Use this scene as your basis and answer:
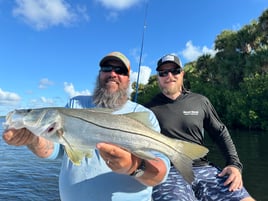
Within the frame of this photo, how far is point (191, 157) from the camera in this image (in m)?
2.51

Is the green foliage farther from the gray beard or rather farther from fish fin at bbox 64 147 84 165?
fish fin at bbox 64 147 84 165

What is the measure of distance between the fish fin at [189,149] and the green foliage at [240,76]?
33.6m

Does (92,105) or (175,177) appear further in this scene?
(175,177)

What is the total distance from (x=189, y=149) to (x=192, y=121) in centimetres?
197

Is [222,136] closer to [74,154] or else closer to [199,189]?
[199,189]

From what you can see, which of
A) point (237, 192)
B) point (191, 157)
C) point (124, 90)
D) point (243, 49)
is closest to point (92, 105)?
→ point (124, 90)

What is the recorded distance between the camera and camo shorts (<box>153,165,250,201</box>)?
143 inches

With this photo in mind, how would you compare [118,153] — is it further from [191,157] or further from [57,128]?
[191,157]

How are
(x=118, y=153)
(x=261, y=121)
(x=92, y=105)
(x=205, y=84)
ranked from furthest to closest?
1. (x=205, y=84)
2. (x=261, y=121)
3. (x=92, y=105)
4. (x=118, y=153)

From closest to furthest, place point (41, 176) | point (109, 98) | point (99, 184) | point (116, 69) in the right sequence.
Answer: point (99, 184)
point (109, 98)
point (116, 69)
point (41, 176)

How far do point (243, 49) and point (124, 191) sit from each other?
3903cm

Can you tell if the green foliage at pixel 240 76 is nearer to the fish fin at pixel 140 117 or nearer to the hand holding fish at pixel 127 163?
→ the hand holding fish at pixel 127 163

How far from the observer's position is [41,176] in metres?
12.9

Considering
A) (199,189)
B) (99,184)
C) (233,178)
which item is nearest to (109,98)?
(99,184)
